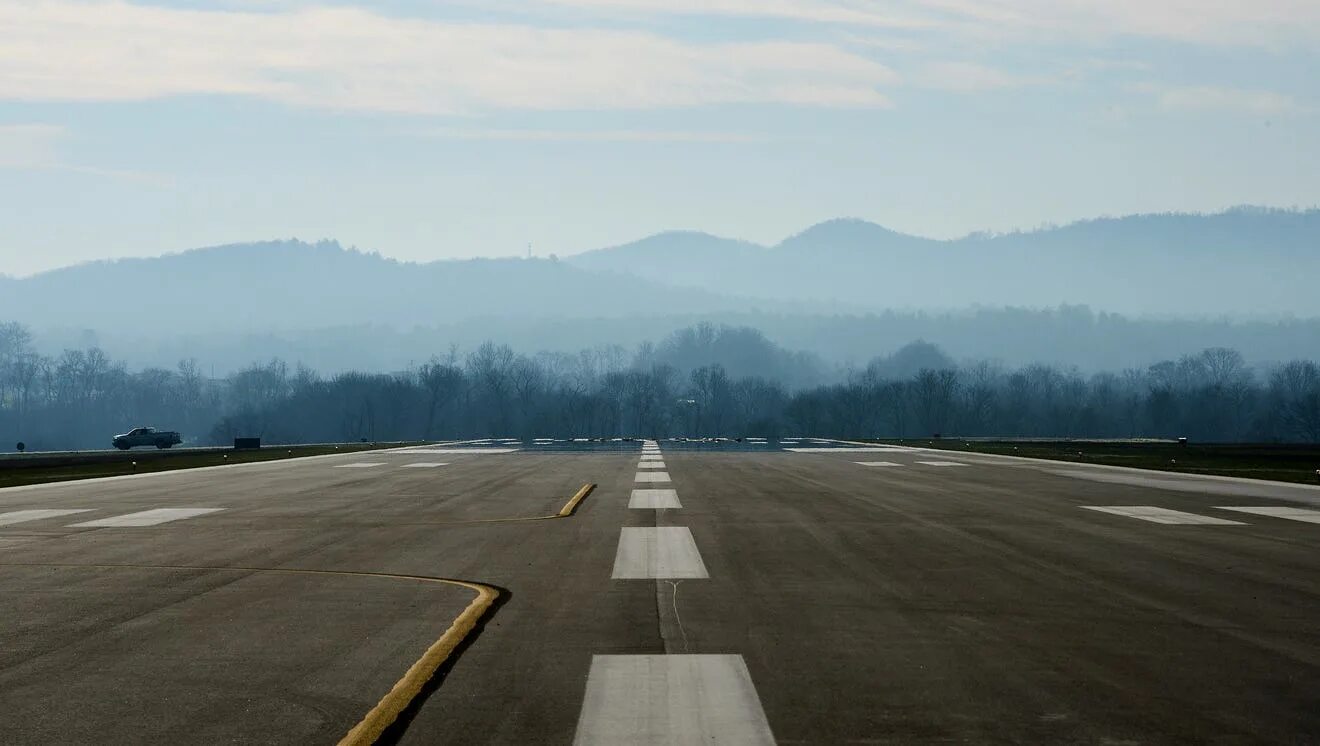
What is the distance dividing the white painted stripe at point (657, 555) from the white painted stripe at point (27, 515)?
10.7 meters

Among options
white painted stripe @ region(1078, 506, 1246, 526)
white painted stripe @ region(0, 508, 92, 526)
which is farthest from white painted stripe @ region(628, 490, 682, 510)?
white painted stripe @ region(0, 508, 92, 526)

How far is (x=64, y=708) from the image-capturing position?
26.9 feet

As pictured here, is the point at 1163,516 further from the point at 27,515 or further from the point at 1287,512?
the point at 27,515

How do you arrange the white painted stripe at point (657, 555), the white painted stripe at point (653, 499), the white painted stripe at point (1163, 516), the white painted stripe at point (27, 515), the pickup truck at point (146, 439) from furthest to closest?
the pickup truck at point (146, 439) < the white painted stripe at point (653, 499) < the white painted stripe at point (27, 515) < the white painted stripe at point (1163, 516) < the white painted stripe at point (657, 555)

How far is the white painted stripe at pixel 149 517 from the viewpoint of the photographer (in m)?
21.2

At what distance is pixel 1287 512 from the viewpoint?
23.4 meters

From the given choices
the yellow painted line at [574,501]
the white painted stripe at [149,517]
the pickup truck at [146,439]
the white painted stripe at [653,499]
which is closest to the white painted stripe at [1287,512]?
the white painted stripe at [653,499]

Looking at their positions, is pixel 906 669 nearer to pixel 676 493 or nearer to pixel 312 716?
pixel 312 716

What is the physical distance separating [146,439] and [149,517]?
91908 millimetres

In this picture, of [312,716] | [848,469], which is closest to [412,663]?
[312,716]

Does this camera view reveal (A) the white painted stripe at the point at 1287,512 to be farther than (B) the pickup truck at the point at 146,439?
No

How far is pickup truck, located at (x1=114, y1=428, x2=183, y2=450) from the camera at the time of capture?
105m

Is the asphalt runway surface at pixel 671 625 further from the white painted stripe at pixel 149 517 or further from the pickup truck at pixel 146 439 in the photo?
the pickup truck at pixel 146 439

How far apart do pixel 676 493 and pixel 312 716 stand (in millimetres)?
21526
